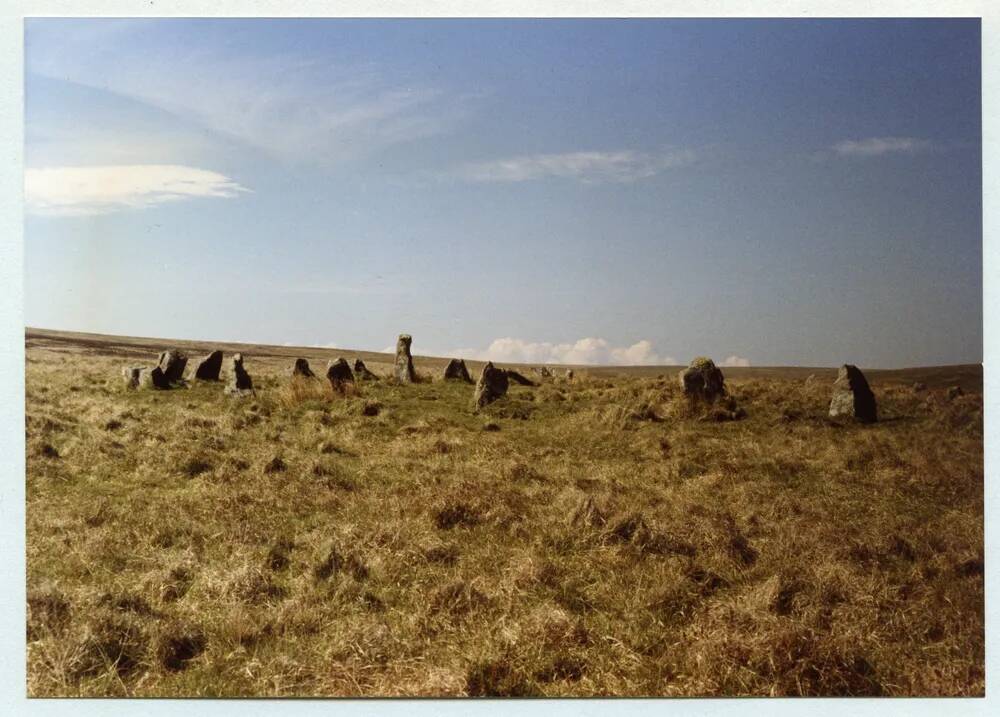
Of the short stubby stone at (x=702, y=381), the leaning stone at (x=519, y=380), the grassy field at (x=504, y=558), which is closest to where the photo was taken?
the grassy field at (x=504, y=558)

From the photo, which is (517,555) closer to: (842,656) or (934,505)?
(842,656)

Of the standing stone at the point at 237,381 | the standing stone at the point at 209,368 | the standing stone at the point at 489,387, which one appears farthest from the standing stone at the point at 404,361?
the standing stone at the point at 209,368

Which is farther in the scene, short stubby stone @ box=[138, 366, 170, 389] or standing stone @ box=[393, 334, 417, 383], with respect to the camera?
standing stone @ box=[393, 334, 417, 383]

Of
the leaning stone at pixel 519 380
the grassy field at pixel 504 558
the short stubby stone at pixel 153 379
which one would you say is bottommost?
the grassy field at pixel 504 558

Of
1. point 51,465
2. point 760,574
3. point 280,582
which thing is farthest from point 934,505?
point 51,465

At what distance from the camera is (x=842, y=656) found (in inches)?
215

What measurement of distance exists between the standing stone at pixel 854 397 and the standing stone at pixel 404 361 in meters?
9.85

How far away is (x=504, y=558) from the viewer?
6.65 metres

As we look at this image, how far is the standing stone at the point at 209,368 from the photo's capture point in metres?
16.3

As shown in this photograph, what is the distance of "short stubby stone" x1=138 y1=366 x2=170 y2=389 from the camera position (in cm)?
1506

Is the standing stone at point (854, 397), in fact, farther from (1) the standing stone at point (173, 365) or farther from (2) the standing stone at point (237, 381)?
(1) the standing stone at point (173, 365)

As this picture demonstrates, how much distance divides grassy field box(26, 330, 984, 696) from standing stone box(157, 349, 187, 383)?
4248mm

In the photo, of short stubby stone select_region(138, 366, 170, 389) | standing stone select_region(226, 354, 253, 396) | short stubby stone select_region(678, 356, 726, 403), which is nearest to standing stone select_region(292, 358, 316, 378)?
standing stone select_region(226, 354, 253, 396)

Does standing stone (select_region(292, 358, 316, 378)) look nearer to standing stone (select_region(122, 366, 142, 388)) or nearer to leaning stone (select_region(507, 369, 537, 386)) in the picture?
standing stone (select_region(122, 366, 142, 388))
